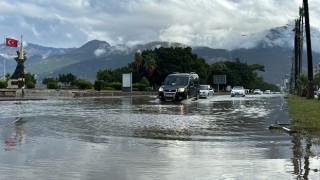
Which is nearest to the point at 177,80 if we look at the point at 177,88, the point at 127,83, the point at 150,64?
the point at 177,88

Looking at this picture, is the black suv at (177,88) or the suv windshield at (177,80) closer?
the black suv at (177,88)

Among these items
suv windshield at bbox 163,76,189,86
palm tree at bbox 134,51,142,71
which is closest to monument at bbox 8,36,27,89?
palm tree at bbox 134,51,142,71

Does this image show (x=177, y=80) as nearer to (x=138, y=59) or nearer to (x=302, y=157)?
(x=302, y=157)

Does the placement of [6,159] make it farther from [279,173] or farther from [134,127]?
[134,127]

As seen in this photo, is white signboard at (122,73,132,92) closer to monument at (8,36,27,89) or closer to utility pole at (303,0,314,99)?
monument at (8,36,27,89)

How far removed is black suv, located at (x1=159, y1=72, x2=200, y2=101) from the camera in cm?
3412

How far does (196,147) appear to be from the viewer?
34.2 ft

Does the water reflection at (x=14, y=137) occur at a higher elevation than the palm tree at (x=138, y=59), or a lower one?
lower

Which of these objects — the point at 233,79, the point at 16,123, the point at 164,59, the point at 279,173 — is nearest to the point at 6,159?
the point at 279,173

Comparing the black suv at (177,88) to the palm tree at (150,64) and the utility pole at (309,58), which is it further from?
the palm tree at (150,64)

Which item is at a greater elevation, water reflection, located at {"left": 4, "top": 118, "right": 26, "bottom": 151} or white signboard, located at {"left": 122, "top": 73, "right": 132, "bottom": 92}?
white signboard, located at {"left": 122, "top": 73, "right": 132, "bottom": 92}

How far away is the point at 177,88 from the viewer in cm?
3425

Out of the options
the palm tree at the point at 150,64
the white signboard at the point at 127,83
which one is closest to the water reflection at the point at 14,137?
the white signboard at the point at 127,83

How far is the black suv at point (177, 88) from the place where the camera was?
3412cm
